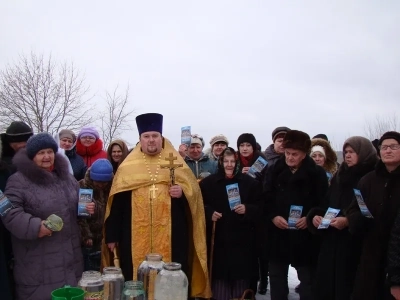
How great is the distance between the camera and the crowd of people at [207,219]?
3644 mm

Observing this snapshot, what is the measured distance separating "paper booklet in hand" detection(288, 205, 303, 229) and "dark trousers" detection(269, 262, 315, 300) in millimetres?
557

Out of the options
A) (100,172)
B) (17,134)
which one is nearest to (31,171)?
(17,134)

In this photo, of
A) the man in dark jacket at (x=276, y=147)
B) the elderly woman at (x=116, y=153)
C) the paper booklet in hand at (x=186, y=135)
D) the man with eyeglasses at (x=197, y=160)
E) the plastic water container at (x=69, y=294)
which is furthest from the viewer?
the man with eyeglasses at (x=197, y=160)

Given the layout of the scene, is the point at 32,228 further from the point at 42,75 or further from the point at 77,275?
the point at 42,75

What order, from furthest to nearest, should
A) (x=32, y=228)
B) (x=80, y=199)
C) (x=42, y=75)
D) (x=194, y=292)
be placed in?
(x=42, y=75) < (x=194, y=292) < (x=80, y=199) < (x=32, y=228)

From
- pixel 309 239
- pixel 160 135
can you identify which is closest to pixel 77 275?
pixel 160 135

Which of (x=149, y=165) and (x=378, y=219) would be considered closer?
(x=378, y=219)

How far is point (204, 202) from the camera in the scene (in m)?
4.86

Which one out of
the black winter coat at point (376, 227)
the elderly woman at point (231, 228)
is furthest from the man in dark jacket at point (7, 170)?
the black winter coat at point (376, 227)

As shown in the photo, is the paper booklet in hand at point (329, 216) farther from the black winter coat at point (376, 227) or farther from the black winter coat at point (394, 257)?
the black winter coat at point (394, 257)

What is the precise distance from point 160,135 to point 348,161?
1913mm

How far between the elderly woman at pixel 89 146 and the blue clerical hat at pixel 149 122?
185 centimetres

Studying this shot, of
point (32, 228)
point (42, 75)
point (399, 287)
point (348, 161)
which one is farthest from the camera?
point (42, 75)

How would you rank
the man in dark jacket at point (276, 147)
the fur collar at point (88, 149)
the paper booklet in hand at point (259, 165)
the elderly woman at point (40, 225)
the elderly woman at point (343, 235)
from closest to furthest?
the elderly woman at point (40, 225), the elderly woman at point (343, 235), the paper booklet in hand at point (259, 165), the man in dark jacket at point (276, 147), the fur collar at point (88, 149)
